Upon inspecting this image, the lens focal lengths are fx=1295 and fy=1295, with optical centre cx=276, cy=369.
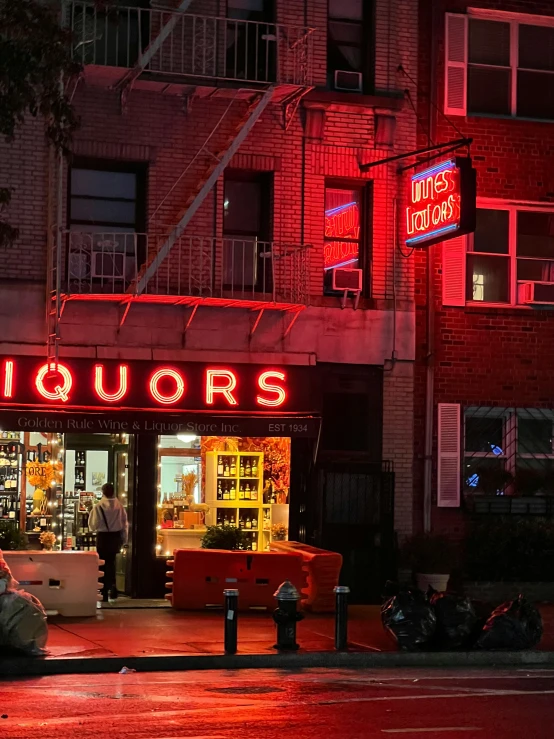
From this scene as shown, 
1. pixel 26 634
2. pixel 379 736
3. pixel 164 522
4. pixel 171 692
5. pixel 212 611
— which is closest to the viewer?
pixel 379 736

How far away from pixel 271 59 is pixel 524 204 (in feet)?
15.7

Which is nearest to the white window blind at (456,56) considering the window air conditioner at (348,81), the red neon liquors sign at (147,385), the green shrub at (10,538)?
the window air conditioner at (348,81)

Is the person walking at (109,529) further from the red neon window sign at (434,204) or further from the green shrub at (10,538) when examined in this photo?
the red neon window sign at (434,204)

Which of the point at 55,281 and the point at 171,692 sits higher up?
the point at 55,281

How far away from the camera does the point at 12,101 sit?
14367mm

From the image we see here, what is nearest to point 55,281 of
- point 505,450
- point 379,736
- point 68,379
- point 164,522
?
point 68,379

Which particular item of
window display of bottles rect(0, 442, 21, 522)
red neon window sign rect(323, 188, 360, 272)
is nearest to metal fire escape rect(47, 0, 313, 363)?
red neon window sign rect(323, 188, 360, 272)

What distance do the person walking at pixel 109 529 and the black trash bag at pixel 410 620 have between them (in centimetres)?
520

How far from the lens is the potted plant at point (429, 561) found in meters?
19.3

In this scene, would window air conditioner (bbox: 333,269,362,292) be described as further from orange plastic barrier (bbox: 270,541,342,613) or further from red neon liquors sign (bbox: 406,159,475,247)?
orange plastic barrier (bbox: 270,541,342,613)

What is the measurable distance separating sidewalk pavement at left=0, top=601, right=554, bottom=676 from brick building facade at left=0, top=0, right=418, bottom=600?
3.49 m

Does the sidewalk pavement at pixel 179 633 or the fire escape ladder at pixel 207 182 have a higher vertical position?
the fire escape ladder at pixel 207 182

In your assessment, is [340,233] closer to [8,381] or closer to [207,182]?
[207,182]

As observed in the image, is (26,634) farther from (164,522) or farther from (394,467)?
(394,467)
